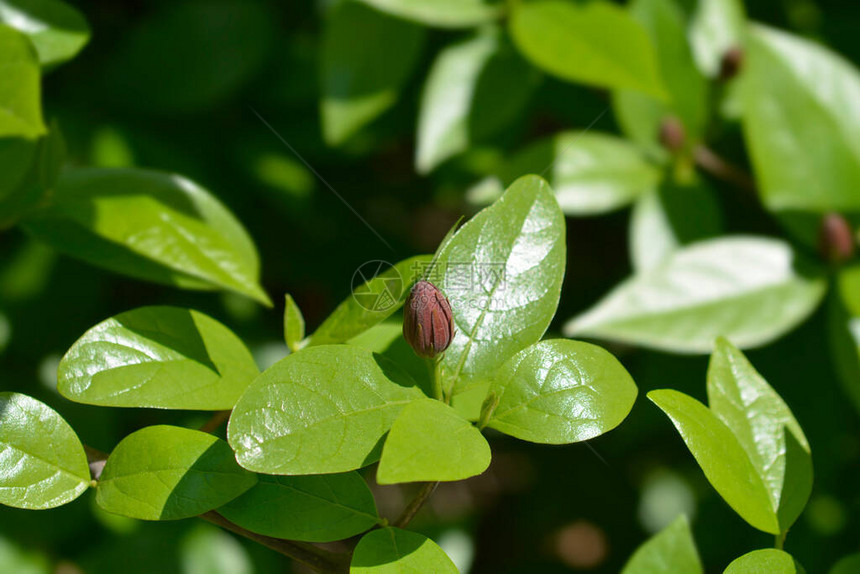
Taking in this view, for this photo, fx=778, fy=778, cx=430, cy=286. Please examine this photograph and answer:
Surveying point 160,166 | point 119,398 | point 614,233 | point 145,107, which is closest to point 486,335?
point 119,398

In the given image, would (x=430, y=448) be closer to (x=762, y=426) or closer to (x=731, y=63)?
(x=762, y=426)

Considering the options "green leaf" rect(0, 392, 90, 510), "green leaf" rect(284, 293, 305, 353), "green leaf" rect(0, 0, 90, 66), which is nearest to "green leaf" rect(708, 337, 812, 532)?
"green leaf" rect(284, 293, 305, 353)

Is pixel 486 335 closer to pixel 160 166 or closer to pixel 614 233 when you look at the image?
pixel 160 166

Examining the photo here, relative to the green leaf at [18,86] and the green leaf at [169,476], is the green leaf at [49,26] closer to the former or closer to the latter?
the green leaf at [18,86]

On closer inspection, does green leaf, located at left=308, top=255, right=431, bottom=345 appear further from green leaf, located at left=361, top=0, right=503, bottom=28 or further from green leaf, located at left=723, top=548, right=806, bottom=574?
green leaf, located at left=361, top=0, right=503, bottom=28

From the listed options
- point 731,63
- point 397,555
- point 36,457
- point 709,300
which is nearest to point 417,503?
point 397,555
